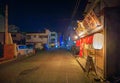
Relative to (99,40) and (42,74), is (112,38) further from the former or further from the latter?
(42,74)

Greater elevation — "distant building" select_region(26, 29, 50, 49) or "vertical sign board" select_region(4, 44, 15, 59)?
"distant building" select_region(26, 29, 50, 49)

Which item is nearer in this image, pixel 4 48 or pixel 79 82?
pixel 79 82

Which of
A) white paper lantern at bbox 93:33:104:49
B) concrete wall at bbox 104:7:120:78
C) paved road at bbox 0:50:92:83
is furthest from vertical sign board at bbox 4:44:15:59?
concrete wall at bbox 104:7:120:78

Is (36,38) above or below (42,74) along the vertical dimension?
above

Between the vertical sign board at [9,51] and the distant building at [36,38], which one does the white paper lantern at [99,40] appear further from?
the distant building at [36,38]

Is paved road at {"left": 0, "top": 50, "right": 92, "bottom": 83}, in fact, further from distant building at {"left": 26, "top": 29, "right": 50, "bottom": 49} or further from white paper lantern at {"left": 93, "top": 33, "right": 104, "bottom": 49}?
distant building at {"left": 26, "top": 29, "right": 50, "bottom": 49}

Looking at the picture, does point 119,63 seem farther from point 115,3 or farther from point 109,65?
point 115,3

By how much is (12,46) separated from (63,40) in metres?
104

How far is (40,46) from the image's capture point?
6812 centimetres

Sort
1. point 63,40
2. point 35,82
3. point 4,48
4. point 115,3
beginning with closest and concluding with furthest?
point 35,82
point 115,3
point 4,48
point 63,40

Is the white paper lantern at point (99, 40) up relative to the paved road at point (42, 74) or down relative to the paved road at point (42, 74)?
up

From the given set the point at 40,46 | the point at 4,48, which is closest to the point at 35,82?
the point at 4,48

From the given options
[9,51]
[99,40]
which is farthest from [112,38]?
[9,51]

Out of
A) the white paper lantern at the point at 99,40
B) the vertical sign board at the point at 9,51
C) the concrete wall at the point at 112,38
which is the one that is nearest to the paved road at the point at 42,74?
the concrete wall at the point at 112,38
